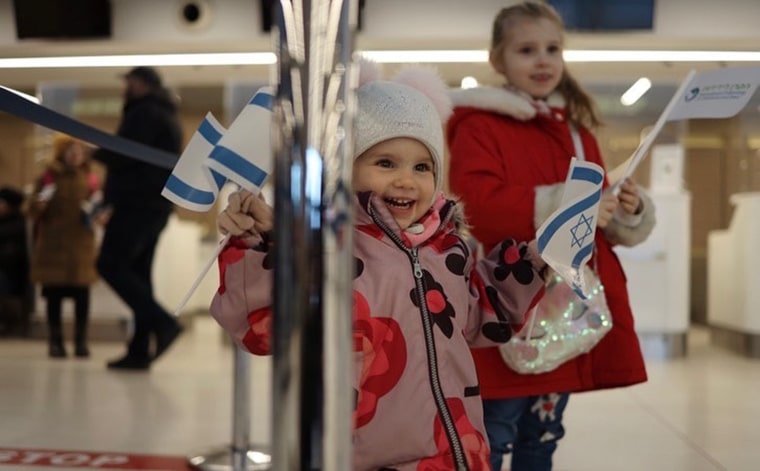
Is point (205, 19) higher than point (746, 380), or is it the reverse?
point (205, 19)

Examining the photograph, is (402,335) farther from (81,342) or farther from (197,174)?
(81,342)

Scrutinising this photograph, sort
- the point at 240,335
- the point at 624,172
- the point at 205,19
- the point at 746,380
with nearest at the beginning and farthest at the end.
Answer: the point at 240,335
the point at 624,172
the point at 746,380
the point at 205,19

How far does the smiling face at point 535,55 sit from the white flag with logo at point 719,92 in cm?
45

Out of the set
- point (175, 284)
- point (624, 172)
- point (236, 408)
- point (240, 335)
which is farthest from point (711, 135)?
point (240, 335)

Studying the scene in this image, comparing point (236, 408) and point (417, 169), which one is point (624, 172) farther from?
point (236, 408)

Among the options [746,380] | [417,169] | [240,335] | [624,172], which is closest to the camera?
[240,335]

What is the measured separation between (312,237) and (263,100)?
531 mm

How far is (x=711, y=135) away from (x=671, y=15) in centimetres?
148

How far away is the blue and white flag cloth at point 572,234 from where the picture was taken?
1.22 m

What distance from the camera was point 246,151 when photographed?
3.50 feet

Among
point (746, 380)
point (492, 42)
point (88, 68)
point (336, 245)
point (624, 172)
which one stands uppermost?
point (88, 68)

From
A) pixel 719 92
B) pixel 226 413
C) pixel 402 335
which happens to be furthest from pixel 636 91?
pixel 402 335

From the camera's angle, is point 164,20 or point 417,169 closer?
point 417,169

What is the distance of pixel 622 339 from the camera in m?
1.89
